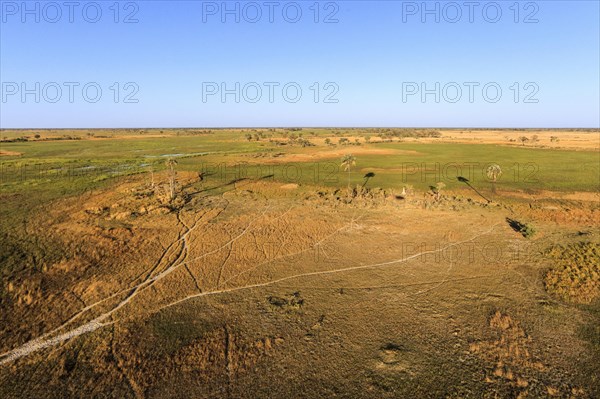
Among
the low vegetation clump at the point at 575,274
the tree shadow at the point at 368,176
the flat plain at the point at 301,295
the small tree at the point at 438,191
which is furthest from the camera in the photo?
the tree shadow at the point at 368,176

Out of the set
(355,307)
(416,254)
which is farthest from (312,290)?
(416,254)

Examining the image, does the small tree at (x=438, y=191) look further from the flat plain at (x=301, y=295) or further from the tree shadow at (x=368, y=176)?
the tree shadow at (x=368, y=176)

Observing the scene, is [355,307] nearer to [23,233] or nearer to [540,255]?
[540,255]

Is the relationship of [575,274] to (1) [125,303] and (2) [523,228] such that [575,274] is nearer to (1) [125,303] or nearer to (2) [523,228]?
(2) [523,228]

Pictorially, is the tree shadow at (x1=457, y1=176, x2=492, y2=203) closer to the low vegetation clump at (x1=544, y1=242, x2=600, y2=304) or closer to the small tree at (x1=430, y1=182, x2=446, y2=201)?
the small tree at (x1=430, y1=182, x2=446, y2=201)

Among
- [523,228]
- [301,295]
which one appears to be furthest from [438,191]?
[301,295]

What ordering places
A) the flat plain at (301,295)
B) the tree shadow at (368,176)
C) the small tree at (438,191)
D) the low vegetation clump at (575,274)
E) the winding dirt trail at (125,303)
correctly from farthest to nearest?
the tree shadow at (368,176) → the small tree at (438,191) → the low vegetation clump at (575,274) → the winding dirt trail at (125,303) → the flat plain at (301,295)

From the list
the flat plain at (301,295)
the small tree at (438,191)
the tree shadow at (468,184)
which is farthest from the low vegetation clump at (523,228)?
the small tree at (438,191)

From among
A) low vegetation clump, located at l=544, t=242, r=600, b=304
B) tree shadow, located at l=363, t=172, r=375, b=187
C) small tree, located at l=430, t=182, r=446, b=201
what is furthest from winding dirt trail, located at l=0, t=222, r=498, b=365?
tree shadow, located at l=363, t=172, r=375, b=187

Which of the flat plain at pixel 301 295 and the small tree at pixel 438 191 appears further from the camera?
the small tree at pixel 438 191
